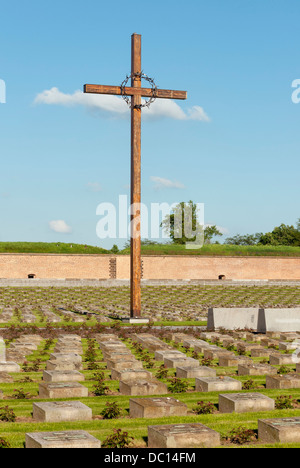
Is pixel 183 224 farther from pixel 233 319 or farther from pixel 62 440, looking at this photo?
pixel 62 440

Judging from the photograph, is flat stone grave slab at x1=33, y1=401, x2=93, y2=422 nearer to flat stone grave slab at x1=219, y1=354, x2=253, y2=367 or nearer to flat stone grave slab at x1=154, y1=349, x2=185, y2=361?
flat stone grave slab at x1=154, y1=349, x2=185, y2=361

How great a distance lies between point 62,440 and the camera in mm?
7684

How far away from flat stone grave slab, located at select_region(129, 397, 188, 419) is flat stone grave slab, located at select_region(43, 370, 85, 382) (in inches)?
101

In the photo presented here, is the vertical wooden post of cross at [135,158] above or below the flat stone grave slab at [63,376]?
above

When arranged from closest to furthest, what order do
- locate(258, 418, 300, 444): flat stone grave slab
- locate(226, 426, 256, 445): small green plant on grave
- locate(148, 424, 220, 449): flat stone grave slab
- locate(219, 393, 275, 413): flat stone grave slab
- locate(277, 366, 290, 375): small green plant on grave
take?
locate(148, 424, 220, 449): flat stone grave slab → locate(258, 418, 300, 444): flat stone grave slab → locate(226, 426, 256, 445): small green plant on grave → locate(219, 393, 275, 413): flat stone grave slab → locate(277, 366, 290, 375): small green plant on grave

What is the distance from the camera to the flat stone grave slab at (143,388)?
11508 millimetres

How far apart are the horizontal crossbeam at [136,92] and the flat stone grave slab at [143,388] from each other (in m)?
13.4

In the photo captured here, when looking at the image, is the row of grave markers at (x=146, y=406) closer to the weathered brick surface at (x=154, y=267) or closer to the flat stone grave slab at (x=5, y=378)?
the flat stone grave slab at (x=5, y=378)

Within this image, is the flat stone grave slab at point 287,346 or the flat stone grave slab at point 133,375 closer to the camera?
the flat stone grave slab at point 133,375

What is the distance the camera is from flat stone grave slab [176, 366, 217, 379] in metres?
13.1

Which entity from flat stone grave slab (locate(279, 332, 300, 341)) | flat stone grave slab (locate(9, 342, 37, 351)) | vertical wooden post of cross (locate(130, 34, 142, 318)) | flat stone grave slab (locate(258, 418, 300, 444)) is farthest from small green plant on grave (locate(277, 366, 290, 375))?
vertical wooden post of cross (locate(130, 34, 142, 318))

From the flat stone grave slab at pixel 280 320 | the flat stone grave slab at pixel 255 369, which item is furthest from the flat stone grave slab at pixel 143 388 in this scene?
the flat stone grave slab at pixel 280 320

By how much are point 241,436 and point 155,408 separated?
5.09 ft

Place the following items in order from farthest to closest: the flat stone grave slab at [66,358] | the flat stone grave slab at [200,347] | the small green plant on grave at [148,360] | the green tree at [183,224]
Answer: the green tree at [183,224] < the flat stone grave slab at [200,347] < the small green plant on grave at [148,360] < the flat stone grave slab at [66,358]
